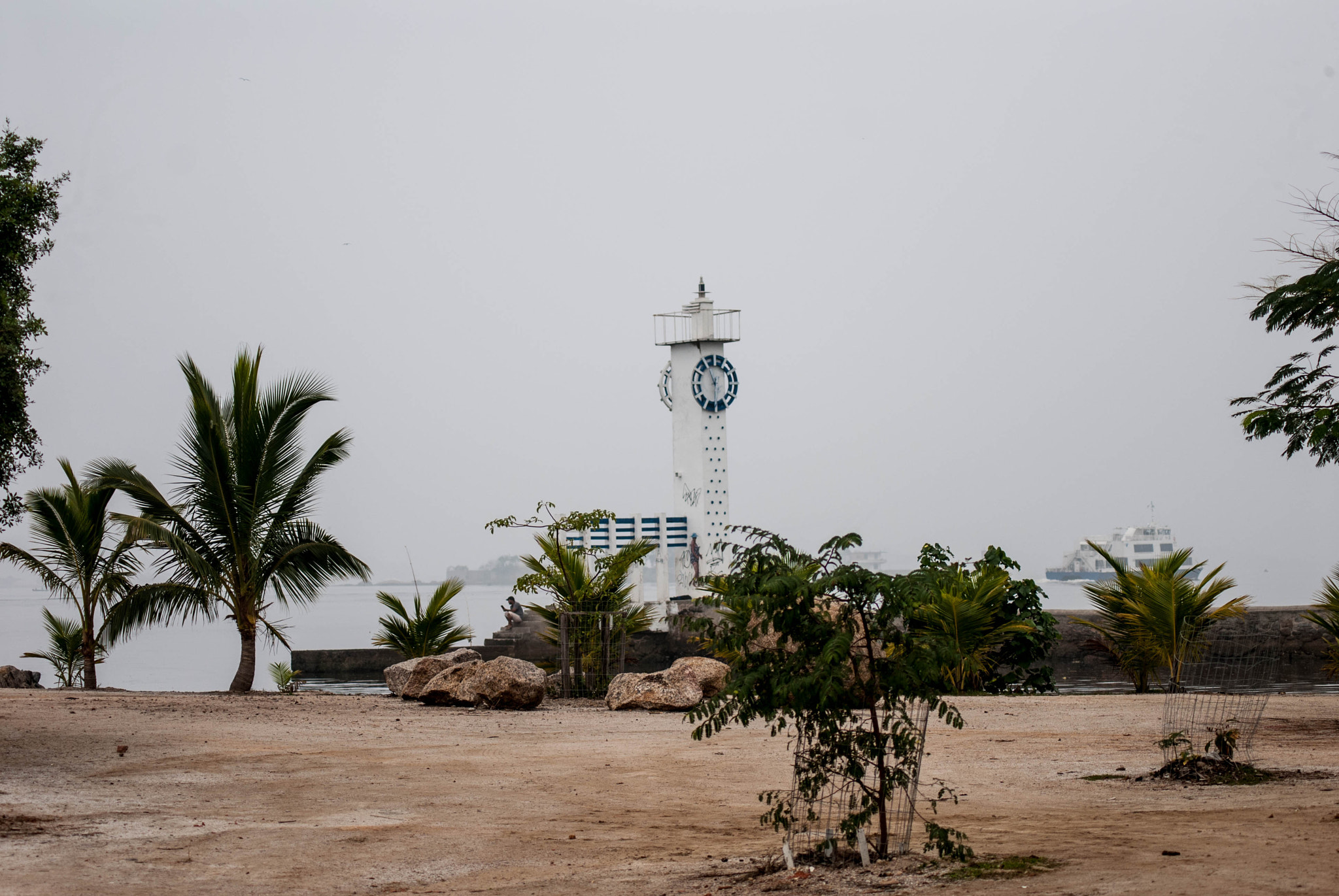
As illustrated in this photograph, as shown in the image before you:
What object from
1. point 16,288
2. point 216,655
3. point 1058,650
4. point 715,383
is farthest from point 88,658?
point 216,655

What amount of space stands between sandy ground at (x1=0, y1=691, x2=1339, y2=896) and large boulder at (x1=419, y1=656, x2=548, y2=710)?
1.51 m

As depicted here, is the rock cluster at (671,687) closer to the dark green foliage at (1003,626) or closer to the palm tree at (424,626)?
the dark green foliage at (1003,626)

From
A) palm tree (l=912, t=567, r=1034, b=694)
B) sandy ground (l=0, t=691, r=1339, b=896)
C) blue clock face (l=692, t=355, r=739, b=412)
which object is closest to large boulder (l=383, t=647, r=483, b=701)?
sandy ground (l=0, t=691, r=1339, b=896)

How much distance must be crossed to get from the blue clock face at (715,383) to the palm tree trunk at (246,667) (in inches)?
573

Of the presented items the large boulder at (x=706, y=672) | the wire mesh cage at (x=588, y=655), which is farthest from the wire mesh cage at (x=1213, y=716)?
the wire mesh cage at (x=588, y=655)

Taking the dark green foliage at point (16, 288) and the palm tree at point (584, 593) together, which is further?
the palm tree at point (584, 593)

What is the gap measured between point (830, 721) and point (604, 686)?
1034cm

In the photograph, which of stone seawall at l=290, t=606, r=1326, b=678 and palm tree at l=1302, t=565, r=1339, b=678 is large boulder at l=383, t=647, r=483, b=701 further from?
palm tree at l=1302, t=565, r=1339, b=678

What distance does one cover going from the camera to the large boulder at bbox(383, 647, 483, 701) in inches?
542

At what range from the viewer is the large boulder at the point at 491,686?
12695mm

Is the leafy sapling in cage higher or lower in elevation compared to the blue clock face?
lower

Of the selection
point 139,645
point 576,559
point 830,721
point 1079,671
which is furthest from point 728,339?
point 139,645

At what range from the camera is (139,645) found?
206ft

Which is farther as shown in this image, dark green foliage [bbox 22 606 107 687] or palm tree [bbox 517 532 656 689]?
dark green foliage [bbox 22 606 107 687]
